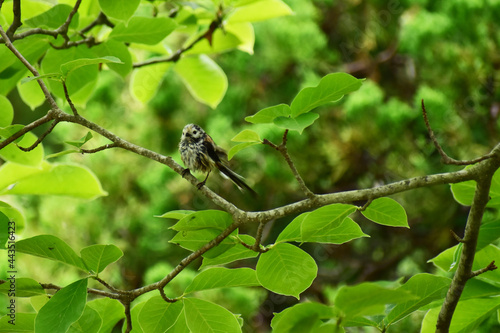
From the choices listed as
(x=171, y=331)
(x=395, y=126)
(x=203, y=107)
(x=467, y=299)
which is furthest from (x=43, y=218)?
(x=467, y=299)

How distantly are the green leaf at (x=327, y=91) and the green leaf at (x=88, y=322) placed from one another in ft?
1.00

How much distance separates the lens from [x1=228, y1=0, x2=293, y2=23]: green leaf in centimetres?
100

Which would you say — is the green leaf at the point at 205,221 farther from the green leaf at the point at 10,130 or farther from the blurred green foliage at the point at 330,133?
the blurred green foliage at the point at 330,133

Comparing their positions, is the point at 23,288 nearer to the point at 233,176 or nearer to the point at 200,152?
the point at 233,176

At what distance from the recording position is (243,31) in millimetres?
1091

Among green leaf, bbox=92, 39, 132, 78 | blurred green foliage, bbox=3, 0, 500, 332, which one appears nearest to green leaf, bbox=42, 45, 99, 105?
green leaf, bbox=92, 39, 132, 78

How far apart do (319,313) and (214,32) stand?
2.42ft

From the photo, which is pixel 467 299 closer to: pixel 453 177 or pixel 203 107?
pixel 453 177

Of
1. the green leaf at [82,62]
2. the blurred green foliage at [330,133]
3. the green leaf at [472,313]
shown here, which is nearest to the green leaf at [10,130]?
the green leaf at [82,62]

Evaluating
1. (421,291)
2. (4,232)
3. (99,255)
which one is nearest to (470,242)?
(421,291)

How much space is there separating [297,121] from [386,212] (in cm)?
13

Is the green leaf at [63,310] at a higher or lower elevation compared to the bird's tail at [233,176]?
higher

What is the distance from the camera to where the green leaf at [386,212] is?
55 cm

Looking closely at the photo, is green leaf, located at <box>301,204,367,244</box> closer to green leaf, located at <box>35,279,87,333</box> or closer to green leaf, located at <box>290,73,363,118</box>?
green leaf, located at <box>290,73,363,118</box>
